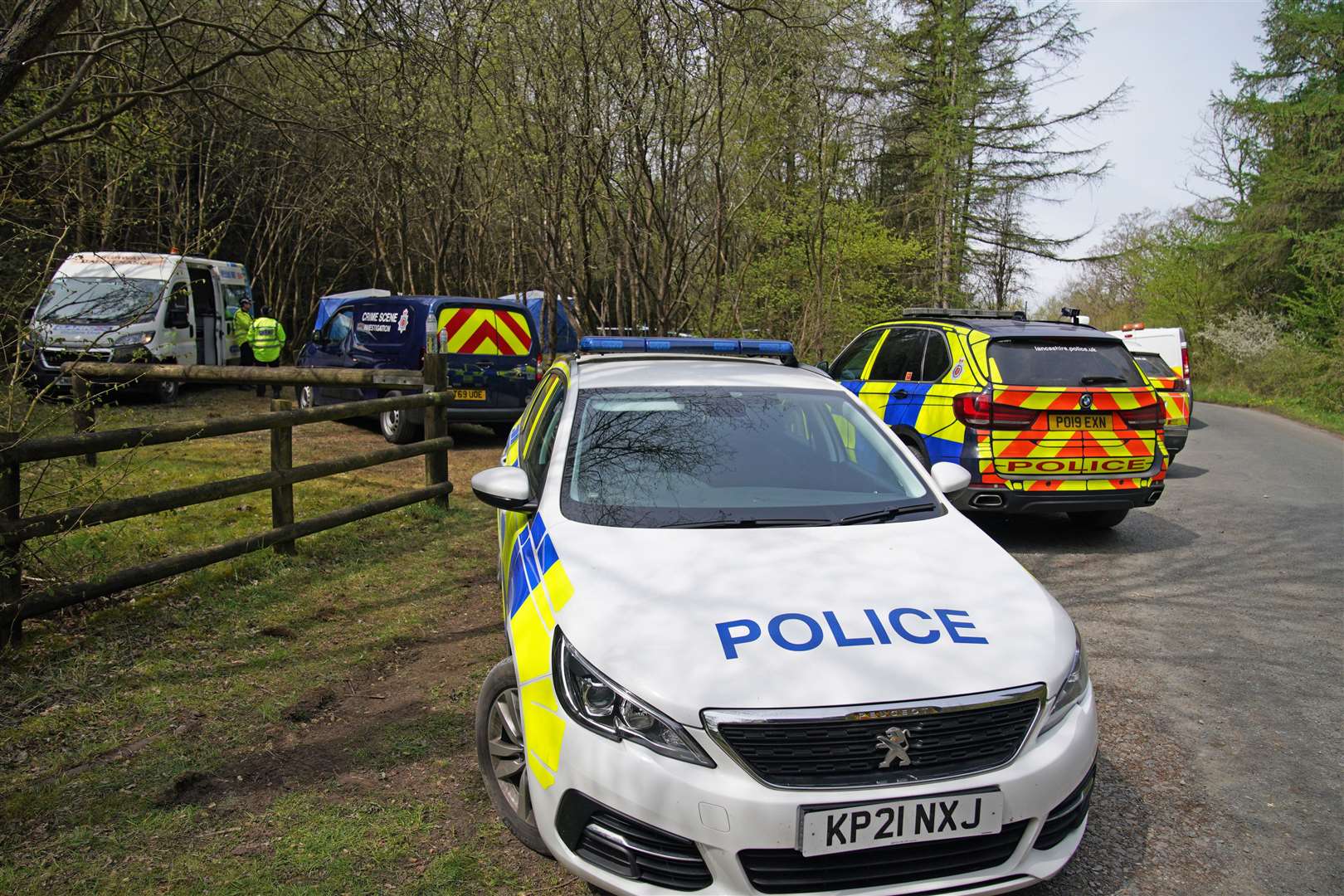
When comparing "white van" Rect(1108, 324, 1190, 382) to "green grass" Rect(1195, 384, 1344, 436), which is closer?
"white van" Rect(1108, 324, 1190, 382)

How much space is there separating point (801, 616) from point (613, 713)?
643 millimetres

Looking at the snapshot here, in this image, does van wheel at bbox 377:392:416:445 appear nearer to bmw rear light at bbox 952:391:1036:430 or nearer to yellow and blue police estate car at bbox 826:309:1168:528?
yellow and blue police estate car at bbox 826:309:1168:528

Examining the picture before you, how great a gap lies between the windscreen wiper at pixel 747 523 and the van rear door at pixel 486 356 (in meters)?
8.95

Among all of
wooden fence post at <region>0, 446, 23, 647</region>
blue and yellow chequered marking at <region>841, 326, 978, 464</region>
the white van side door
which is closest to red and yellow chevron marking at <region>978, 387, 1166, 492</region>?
blue and yellow chequered marking at <region>841, 326, 978, 464</region>

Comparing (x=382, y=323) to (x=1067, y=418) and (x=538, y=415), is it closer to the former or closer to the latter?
(x=538, y=415)

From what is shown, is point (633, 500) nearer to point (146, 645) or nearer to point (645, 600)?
point (645, 600)

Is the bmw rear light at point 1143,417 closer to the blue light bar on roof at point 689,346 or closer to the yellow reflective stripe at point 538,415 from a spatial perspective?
the blue light bar on roof at point 689,346

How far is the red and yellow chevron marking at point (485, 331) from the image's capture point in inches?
474

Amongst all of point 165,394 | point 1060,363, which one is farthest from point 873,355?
point 165,394

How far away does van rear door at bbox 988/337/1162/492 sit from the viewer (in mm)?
7102

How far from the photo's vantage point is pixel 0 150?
15.3 ft

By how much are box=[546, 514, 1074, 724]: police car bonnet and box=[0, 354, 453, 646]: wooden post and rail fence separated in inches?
111

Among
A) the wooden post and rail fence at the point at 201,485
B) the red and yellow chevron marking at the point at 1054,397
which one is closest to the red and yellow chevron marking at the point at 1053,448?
the red and yellow chevron marking at the point at 1054,397

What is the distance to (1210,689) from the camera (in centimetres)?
458
